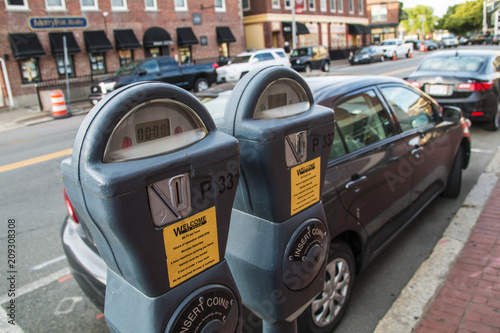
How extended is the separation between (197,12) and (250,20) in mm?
7275

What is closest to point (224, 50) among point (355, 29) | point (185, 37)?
point (185, 37)

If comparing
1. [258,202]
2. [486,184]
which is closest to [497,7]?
[486,184]

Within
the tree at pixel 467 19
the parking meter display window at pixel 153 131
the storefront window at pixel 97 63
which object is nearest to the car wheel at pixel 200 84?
the storefront window at pixel 97 63

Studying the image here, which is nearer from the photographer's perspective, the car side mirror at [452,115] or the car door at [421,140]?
the car door at [421,140]

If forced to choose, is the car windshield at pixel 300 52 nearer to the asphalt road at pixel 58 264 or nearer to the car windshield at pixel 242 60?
the car windshield at pixel 242 60

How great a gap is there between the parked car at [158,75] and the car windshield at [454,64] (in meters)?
9.21

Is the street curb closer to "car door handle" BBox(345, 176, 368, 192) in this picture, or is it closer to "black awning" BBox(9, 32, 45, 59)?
"car door handle" BBox(345, 176, 368, 192)

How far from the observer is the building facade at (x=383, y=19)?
51250 mm

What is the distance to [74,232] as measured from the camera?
283cm

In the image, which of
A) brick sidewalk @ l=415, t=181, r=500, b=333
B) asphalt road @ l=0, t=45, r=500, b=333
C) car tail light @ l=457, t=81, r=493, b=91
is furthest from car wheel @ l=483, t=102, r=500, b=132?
brick sidewalk @ l=415, t=181, r=500, b=333

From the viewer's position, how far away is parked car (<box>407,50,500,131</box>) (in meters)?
7.13

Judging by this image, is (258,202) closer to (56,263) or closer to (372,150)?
(372,150)

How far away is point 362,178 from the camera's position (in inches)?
109

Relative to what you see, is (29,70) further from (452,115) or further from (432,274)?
(432,274)
